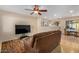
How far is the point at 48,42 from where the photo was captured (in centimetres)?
210

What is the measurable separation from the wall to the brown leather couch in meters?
0.14

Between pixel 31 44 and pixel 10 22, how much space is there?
0.69m

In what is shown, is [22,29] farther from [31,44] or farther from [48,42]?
[48,42]

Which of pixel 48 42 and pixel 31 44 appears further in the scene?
pixel 48 42

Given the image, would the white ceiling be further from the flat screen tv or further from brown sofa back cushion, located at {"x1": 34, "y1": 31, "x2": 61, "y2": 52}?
brown sofa back cushion, located at {"x1": 34, "y1": 31, "x2": 61, "y2": 52}

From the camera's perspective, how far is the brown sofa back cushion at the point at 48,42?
6.38 ft

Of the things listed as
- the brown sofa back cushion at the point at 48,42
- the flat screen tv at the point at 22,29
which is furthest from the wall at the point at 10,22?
the brown sofa back cushion at the point at 48,42

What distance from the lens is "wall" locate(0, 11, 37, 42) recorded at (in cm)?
194

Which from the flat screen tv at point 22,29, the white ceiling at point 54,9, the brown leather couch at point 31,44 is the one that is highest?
the white ceiling at point 54,9

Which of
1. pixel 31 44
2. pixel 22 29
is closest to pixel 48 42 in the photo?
pixel 31 44

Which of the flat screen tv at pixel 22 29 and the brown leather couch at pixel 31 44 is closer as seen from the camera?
the brown leather couch at pixel 31 44

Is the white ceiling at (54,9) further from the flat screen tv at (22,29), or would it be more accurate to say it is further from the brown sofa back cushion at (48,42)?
the brown sofa back cushion at (48,42)

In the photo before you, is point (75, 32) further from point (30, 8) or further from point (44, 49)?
point (30, 8)
